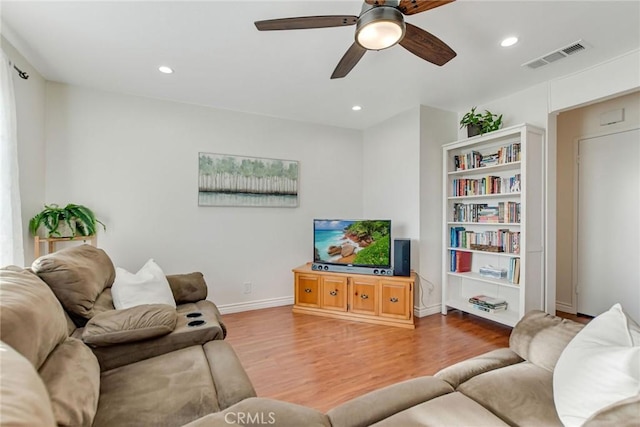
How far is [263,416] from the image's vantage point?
1.01m

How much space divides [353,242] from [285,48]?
87.5 inches

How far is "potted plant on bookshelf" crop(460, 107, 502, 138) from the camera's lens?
319 centimetres

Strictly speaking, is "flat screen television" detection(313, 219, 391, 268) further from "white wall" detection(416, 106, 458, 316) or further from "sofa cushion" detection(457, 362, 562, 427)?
"sofa cushion" detection(457, 362, 562, 427)

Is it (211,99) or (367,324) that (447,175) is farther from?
(211,99)

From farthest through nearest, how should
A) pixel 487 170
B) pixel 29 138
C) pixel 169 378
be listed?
pixel 487 170
pixel 29 138
pixel 169 378

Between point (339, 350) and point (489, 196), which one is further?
point (489, 196)

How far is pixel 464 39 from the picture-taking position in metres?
2.19

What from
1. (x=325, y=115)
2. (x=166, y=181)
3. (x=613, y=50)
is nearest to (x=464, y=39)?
(x=613, y=50)

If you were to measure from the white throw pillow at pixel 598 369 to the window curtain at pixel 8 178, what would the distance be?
10.2ft

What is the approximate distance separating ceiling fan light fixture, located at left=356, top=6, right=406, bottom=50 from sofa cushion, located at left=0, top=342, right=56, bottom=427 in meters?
1.83

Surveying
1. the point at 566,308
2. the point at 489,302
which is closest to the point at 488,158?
the point at 489,302

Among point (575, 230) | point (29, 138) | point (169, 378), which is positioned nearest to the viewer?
point (169, 378)

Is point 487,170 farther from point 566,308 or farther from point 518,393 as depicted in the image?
point 518,393

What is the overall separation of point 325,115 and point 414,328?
2.77 meters
